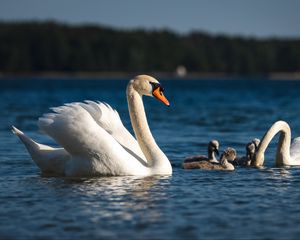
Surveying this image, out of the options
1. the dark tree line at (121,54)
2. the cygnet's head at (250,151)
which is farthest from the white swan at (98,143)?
the dark tree line at (121,54)

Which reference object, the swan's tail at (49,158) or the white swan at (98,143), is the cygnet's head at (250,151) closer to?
the white swan at (98,143)

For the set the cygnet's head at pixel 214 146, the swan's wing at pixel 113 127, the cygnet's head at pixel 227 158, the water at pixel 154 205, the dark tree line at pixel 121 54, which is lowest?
the water at pixel 154 205

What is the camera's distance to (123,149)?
14.6 metres

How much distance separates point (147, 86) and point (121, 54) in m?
164

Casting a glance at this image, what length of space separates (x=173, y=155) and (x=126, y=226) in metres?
7.85

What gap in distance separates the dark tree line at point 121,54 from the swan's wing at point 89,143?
520 feet

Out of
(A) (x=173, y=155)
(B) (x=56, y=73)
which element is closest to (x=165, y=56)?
(B) (x=56, y=73)

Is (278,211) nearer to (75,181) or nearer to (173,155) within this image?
(75,181)

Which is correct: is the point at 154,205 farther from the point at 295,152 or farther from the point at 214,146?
the point at 295,152

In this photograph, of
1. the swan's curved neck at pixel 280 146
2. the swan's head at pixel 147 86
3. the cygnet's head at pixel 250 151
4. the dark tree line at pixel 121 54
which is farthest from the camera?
the dark tree line at pixel 121 54

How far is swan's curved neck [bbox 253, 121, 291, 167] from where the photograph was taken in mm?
16625

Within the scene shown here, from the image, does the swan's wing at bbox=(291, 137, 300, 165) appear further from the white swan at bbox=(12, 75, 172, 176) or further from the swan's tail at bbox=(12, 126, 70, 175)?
the swan's tail at bbox=(12, 126, 70, 175)

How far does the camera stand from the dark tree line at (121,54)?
574 ft

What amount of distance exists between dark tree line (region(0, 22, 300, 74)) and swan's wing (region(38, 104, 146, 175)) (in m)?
158
